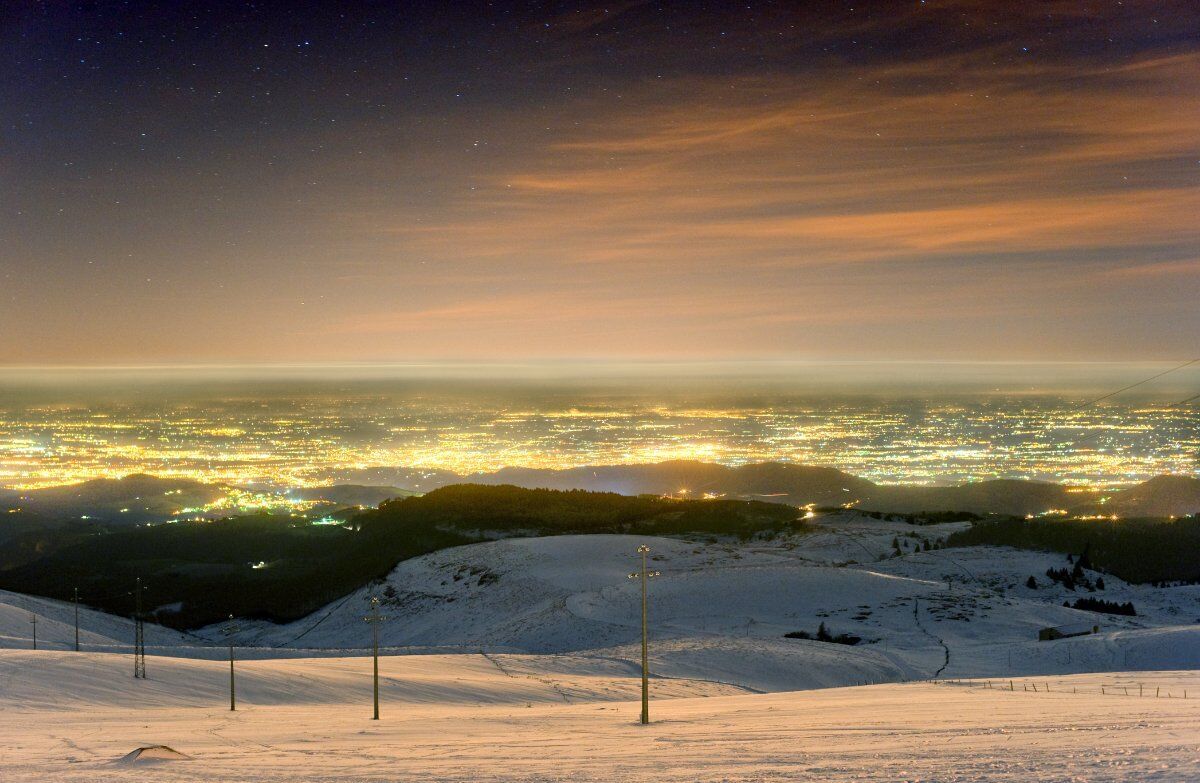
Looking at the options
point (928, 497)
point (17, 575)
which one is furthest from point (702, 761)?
point (928, 497)

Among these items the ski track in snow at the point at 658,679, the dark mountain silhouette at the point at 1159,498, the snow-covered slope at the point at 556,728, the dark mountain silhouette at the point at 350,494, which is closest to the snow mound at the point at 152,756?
the snow-covered slope at the point at 556,728

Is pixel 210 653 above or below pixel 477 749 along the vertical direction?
below

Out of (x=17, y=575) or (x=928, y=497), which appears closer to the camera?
(x=17, y=575)

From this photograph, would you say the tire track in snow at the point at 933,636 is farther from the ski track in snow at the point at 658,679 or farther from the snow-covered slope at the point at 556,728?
the snow-covered slope at the point at 556,728

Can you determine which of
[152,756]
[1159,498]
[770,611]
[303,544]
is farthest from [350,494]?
[152,756]

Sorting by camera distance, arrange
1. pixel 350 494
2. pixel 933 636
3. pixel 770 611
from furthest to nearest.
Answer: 1. pixel 350 494
2. pixel 770 611
3. pixel 933 636

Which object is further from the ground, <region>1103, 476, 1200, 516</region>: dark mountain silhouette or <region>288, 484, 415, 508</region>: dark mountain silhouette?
<region>1103, 476, 1200, 516</region>: dark mountain silhouette

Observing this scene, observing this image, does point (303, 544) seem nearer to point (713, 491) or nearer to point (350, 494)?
point (350, 494)

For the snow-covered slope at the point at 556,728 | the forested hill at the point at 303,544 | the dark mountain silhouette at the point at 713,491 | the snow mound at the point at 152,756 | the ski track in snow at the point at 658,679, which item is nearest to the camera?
the snow-covered slope at the point at 556,728

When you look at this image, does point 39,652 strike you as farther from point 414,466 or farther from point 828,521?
point 414,466

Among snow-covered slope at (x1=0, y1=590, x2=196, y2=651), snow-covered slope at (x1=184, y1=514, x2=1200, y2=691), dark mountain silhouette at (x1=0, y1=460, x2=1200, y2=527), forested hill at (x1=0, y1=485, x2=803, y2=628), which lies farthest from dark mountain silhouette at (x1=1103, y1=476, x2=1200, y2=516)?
snow-covered slope at (x1=0, y1=590, x2=196, y2=651)

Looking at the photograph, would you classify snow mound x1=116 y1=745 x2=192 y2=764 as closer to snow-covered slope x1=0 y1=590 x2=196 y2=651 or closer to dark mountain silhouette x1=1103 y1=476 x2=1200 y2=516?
snow-covered slope x1=0 y1=590 x2=196 y2=651
